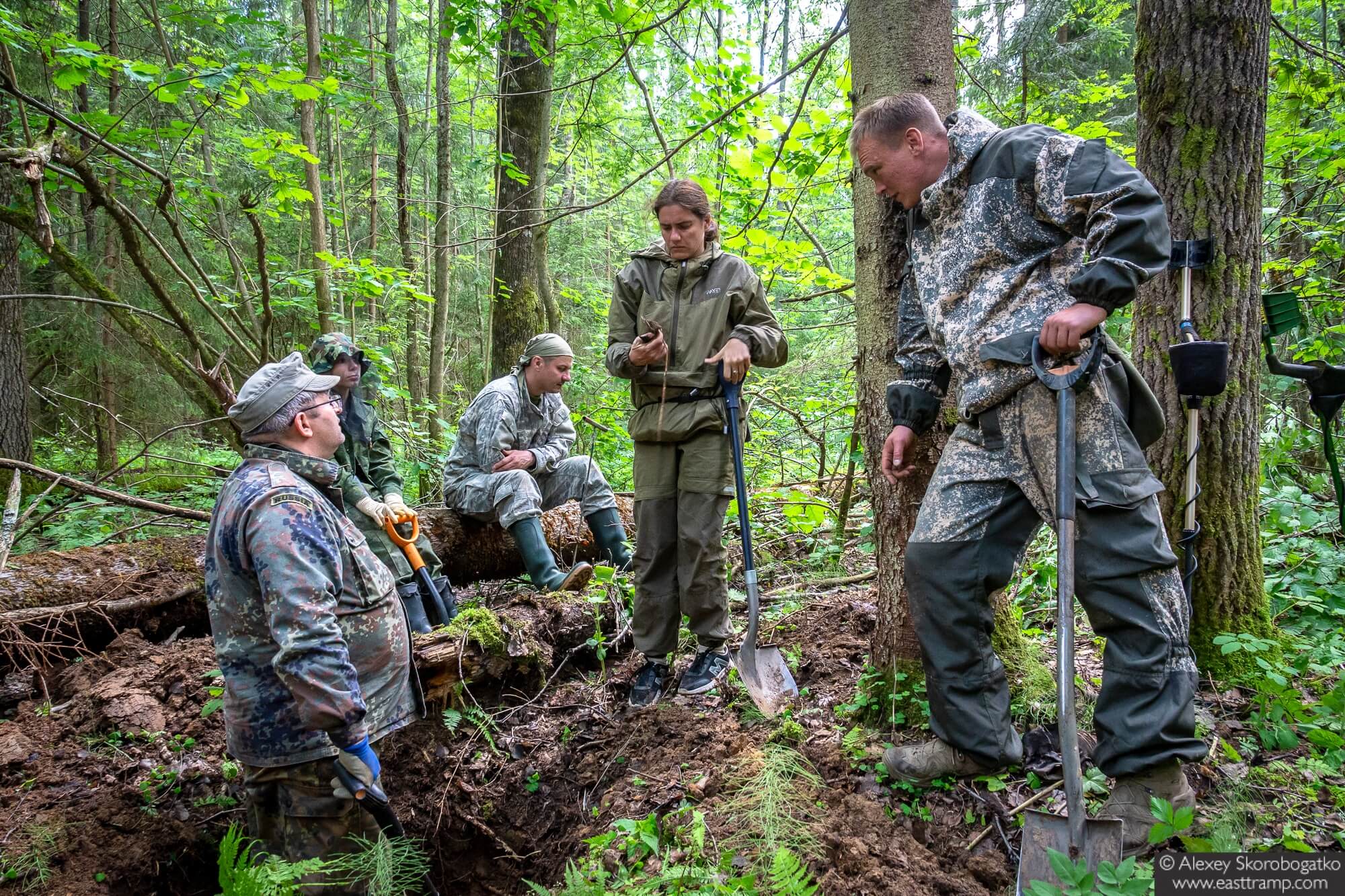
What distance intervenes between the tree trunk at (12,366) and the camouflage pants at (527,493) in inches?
231

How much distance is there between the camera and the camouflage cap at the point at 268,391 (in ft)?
8.86

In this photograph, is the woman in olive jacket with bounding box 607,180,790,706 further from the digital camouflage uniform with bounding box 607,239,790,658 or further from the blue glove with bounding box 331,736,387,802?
the blue glove with bounding box 331,736,387,802

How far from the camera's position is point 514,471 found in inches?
216

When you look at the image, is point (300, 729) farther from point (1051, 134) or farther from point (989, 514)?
point (1051, 134)

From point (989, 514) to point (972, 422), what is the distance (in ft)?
1.01

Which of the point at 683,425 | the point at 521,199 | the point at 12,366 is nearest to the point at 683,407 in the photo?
the point at 683,425

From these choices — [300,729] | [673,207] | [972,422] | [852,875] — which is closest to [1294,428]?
[972,422]

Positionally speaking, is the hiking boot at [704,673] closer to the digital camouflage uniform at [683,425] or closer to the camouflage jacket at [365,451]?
the digital camouflage uniform at [683,425]

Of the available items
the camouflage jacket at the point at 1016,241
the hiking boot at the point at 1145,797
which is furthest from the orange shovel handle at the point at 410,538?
the hiking boot at the point at 1145,797

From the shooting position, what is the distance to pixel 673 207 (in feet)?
11.4

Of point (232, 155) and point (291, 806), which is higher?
point (232, 155)

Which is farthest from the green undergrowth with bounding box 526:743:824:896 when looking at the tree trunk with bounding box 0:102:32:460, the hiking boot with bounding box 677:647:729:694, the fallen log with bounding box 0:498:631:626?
the tree trunk with bounding box 0:102:32:460

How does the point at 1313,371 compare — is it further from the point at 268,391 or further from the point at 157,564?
the point at 157,564

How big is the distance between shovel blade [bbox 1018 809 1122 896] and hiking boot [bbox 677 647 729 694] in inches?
70.4
